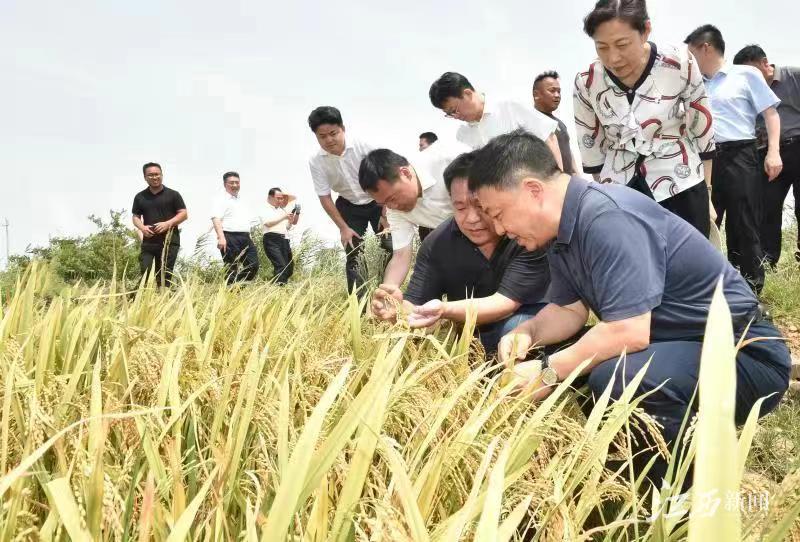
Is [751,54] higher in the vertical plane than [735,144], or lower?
higher

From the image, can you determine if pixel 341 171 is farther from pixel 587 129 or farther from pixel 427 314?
pixel 427 314

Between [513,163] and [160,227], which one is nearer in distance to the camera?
[513,163]

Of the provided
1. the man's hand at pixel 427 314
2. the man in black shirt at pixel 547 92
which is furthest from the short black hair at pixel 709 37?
the man's hand at pixel 427 314

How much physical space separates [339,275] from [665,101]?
397cm

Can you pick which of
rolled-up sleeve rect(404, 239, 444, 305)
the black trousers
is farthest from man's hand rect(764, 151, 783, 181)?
rolled-up sleeve rect(404, 239, 444, 305)

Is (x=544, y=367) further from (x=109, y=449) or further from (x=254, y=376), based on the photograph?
(x=109, y=449)

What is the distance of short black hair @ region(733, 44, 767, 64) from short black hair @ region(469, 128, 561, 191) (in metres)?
3.73

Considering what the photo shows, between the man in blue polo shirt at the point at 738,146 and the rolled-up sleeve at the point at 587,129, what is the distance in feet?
4.01

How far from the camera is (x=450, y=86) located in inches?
154

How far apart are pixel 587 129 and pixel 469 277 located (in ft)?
3.05

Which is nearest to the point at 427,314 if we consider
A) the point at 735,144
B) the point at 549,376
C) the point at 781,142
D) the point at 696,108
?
the point at 549,376

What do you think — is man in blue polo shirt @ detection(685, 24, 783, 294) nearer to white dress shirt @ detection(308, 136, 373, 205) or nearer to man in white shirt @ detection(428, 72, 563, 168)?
man in white shirt @ detection(428, 72, 563, 168)

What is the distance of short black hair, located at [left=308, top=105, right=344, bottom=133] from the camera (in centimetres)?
462

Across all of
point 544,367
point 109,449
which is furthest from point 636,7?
point 109,449
